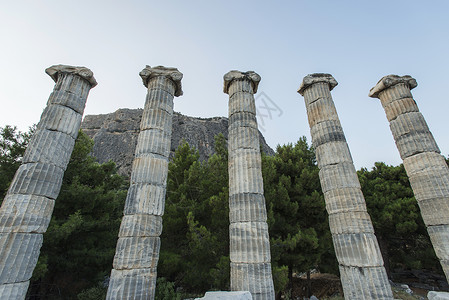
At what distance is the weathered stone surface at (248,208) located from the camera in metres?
6.30

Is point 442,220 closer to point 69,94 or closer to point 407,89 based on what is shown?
point 407,89

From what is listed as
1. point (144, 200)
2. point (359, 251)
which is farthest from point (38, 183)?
point (359, 251)

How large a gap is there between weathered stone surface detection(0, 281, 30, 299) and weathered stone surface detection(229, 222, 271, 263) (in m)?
4.92

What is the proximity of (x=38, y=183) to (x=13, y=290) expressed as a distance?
242cm

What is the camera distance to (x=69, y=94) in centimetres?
720

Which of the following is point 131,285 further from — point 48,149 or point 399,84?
point 399,84

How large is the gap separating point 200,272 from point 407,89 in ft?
36.4

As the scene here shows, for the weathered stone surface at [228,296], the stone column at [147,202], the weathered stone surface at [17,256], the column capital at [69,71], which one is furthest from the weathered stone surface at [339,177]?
the column capital at [69,71]

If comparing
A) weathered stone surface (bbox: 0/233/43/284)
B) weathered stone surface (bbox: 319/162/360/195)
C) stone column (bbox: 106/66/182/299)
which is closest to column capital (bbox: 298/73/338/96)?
weathered stone surface (bbox: 319/162/360/195)

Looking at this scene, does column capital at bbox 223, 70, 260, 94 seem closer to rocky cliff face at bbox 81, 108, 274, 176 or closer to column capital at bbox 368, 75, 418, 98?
column capital at bbox 368, 75, 418, 98

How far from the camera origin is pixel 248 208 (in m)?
6.38

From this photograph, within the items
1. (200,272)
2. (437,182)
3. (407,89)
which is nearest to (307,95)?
(407,89)

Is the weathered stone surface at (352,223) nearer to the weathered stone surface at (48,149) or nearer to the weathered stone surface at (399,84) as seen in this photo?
the weathered stone surface at (399,84)

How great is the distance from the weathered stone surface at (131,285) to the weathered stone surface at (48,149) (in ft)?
11.7
